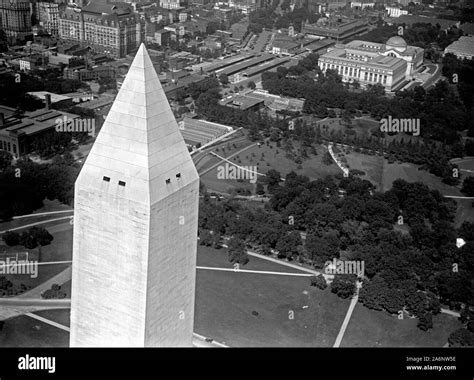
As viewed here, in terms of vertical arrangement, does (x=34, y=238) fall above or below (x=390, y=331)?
above

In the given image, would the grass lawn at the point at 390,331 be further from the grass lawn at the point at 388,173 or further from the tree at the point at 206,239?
the grass lawn at the point at 388,173

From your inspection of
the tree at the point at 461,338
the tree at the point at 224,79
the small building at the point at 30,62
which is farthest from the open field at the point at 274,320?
the small building at the point at 30,62

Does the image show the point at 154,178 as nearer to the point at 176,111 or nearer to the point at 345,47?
the point at 176,111

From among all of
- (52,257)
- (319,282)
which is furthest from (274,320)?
(52,257)

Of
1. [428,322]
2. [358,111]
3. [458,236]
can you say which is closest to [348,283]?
[428,322]

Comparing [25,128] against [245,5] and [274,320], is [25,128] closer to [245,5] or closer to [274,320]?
[274,320]

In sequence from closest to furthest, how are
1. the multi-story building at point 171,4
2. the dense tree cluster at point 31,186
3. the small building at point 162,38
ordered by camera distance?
the dense tree cluster at point 31,186
the small building at point 162,38
the multi-story building at point 171,4
